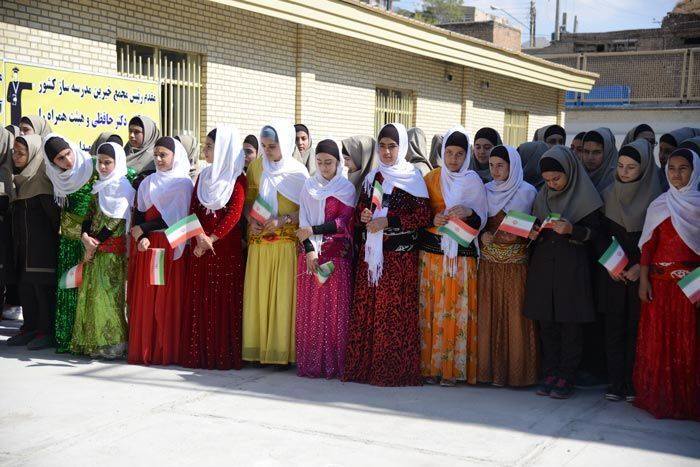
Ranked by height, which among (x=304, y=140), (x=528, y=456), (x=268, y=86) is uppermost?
(x=268, y=86)

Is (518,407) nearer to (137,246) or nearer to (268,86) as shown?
(137,246)

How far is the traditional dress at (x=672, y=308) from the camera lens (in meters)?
4.38

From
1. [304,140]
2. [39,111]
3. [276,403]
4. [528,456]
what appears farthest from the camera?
[39,111]

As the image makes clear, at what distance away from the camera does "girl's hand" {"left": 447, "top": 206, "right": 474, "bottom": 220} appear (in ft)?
16.1

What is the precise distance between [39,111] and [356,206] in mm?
4323

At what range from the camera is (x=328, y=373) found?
5.24 m

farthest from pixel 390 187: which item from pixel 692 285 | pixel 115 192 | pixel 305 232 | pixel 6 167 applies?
pixel 6 167

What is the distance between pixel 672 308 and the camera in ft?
14.7

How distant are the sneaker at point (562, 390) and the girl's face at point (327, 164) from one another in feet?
6.63

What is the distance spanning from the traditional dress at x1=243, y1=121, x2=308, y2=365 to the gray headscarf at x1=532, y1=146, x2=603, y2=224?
5.65 feet

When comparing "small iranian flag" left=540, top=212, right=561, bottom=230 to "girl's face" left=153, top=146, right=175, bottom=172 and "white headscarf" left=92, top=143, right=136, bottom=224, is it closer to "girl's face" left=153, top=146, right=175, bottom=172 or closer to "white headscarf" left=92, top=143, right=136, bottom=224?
"girl's face" left=153, top=146, right=175, bottom=172

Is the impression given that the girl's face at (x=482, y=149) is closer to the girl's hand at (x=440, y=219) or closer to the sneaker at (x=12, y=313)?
the girl's hand at (x=440, y=219)

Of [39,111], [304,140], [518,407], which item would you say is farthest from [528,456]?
[39,111]

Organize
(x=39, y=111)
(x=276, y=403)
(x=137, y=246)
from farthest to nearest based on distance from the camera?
(x=39, y=111) → (x=137, y=246) → (x=276, y=403)
